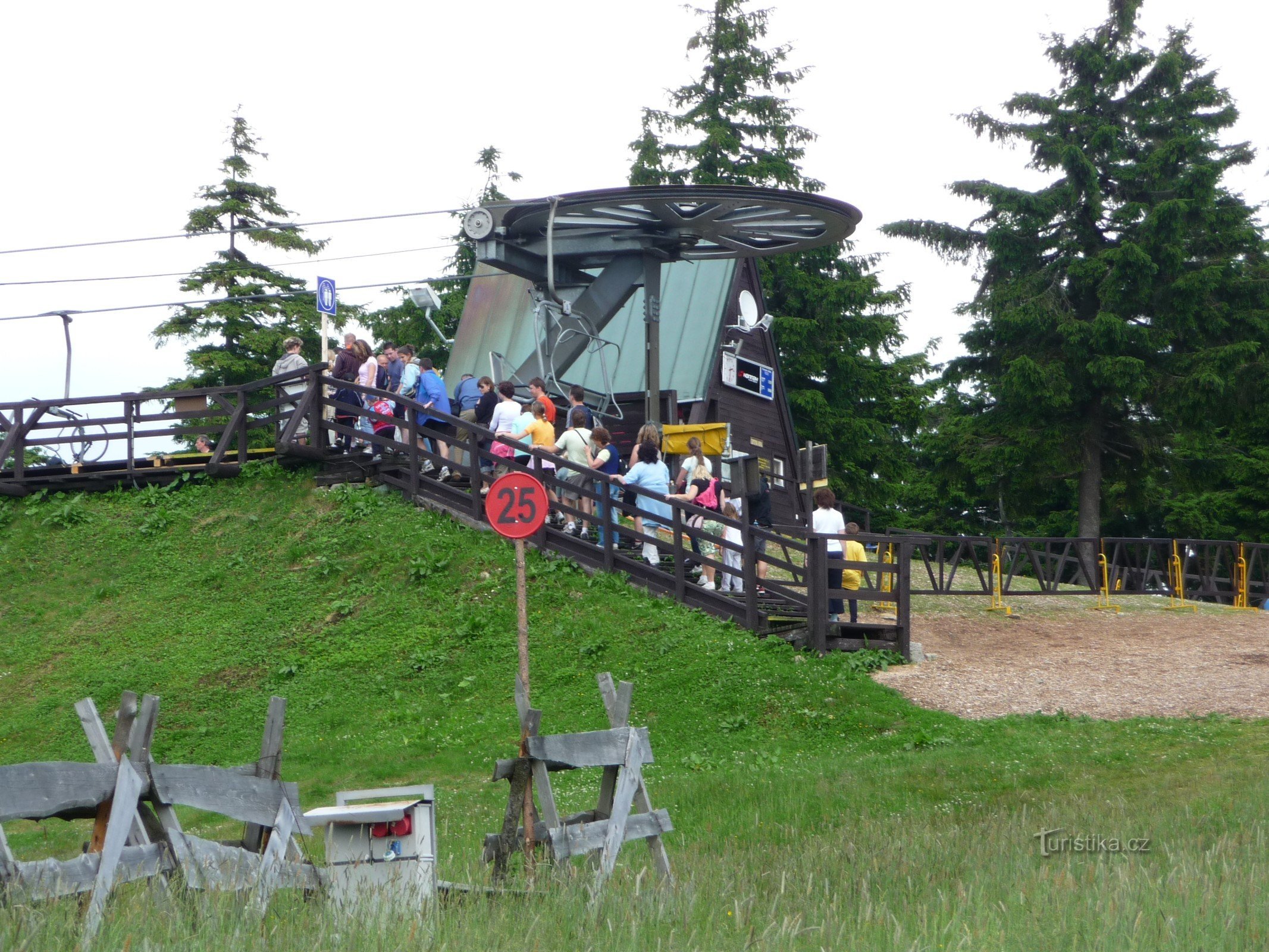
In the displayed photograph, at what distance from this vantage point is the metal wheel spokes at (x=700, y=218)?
1891cm

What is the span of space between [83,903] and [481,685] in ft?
28.4

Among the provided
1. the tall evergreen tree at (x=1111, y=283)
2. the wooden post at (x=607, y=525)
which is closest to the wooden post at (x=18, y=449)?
the wooden post at (x=607, y=525)

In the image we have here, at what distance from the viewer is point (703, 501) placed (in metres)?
17.8

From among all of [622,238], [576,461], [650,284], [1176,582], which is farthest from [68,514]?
[1176,582]

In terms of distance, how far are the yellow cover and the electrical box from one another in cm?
1270

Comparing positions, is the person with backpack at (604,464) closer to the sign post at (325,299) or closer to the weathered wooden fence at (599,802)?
the sign post at (325,299)

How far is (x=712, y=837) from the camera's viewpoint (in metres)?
10.5

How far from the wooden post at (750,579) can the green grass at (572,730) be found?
0.30 metres

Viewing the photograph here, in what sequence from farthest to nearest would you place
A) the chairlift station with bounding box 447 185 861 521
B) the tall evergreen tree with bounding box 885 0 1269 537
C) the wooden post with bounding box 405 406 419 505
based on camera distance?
the tall evergreen tree with bounding box 885 0 1269 537 < the chairlift station with bounding box 447 185 861 521 < the wooden post with bounding box 405 406 419 505

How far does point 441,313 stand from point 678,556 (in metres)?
30.1

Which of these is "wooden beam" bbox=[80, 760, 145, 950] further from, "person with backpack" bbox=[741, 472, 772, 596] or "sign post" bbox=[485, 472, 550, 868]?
"person with backpack" bbox=[741, 472, 772, 596]

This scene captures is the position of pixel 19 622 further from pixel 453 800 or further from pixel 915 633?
pixel 915 633

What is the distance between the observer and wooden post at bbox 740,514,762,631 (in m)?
16.1
